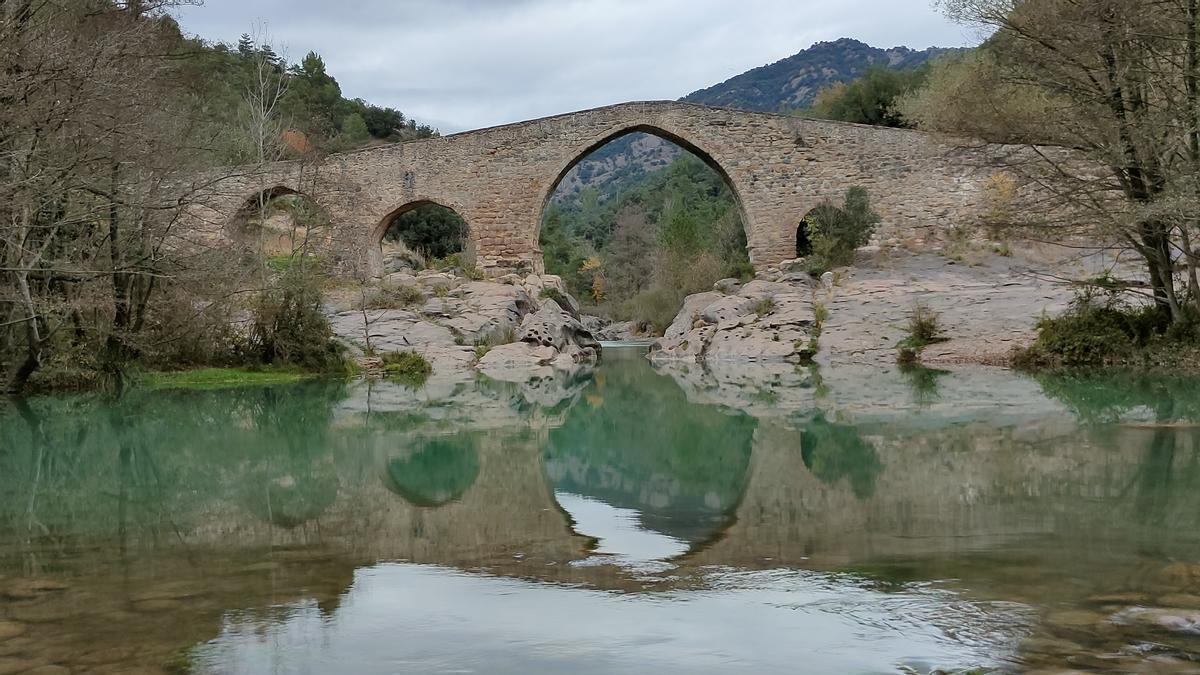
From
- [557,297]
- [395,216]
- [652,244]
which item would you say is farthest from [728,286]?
[652,244]

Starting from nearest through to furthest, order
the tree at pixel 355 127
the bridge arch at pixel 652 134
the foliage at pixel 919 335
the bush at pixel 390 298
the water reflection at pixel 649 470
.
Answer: the water reflection at pixel 649 470 → the foliage at pixel 919 335 → the bush at pixel 390 298 → the bridge arch at pixel 652 134 → the tree at pixel 355 127

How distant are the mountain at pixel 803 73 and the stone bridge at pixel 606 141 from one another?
89512 millimetres

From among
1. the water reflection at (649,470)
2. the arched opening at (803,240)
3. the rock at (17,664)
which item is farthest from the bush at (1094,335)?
the rock at (17,664)

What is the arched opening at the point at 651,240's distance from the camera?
3097 centimetres

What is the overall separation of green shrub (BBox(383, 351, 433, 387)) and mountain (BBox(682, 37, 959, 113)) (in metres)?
98.5

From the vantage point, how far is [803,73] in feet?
392

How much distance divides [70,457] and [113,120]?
398 centimetres

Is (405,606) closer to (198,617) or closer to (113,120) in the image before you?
(198,617)

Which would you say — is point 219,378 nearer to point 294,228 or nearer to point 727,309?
point 294,228

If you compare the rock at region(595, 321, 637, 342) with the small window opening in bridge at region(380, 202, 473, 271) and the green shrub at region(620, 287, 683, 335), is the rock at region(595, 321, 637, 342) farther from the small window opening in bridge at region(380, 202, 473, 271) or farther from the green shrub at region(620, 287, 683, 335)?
the small window opening in bridge at region(380, 202, 473, 271)

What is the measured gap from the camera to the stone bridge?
25.3 meters

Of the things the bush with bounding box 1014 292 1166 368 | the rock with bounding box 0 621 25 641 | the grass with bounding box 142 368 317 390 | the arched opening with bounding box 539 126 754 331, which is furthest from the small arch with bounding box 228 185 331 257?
the rock with bounding box 0 621 25 641

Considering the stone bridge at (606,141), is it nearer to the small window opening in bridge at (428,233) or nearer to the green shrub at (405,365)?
the green shrub at (405,365)

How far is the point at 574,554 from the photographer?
15.9 feet
